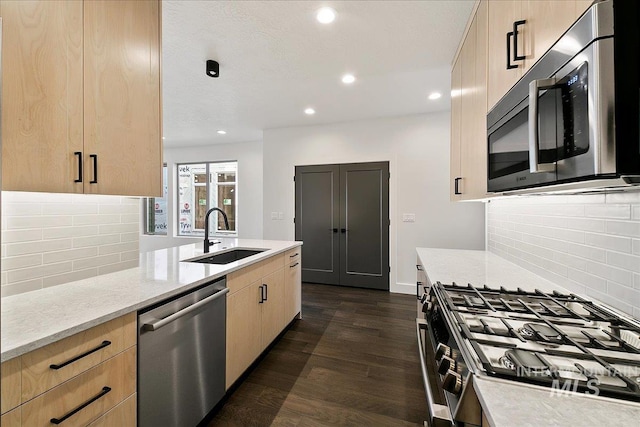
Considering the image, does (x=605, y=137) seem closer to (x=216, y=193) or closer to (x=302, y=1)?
(x=302, y=1)

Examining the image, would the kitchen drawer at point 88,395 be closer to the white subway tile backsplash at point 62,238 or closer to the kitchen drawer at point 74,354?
the kitchen drawer at point 74,354

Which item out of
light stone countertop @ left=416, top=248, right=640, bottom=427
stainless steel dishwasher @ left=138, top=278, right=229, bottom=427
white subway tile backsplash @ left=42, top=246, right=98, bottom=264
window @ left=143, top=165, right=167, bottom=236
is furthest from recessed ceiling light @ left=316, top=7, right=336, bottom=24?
window @ left=143, top=165, right=167, bottom=236

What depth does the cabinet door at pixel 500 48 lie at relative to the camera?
119 cm

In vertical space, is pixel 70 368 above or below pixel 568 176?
below

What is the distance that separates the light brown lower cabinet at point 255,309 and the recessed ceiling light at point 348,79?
6.29 ft

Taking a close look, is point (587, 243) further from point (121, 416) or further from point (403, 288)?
point (403, 288)

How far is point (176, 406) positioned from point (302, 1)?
96.1 inches

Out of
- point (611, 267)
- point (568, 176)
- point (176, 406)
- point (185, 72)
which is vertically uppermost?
point (185, 72)

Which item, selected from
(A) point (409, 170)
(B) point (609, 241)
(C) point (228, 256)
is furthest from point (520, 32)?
(A) point (409, 170)

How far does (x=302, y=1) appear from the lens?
1783mm

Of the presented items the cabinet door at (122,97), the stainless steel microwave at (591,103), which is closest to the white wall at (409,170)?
the cabinet door at (122,97)

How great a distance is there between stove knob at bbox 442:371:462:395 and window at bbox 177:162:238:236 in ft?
18.5

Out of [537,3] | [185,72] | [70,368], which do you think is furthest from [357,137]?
[70,368]

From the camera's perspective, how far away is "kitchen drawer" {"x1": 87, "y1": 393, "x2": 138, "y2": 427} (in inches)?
39.8
